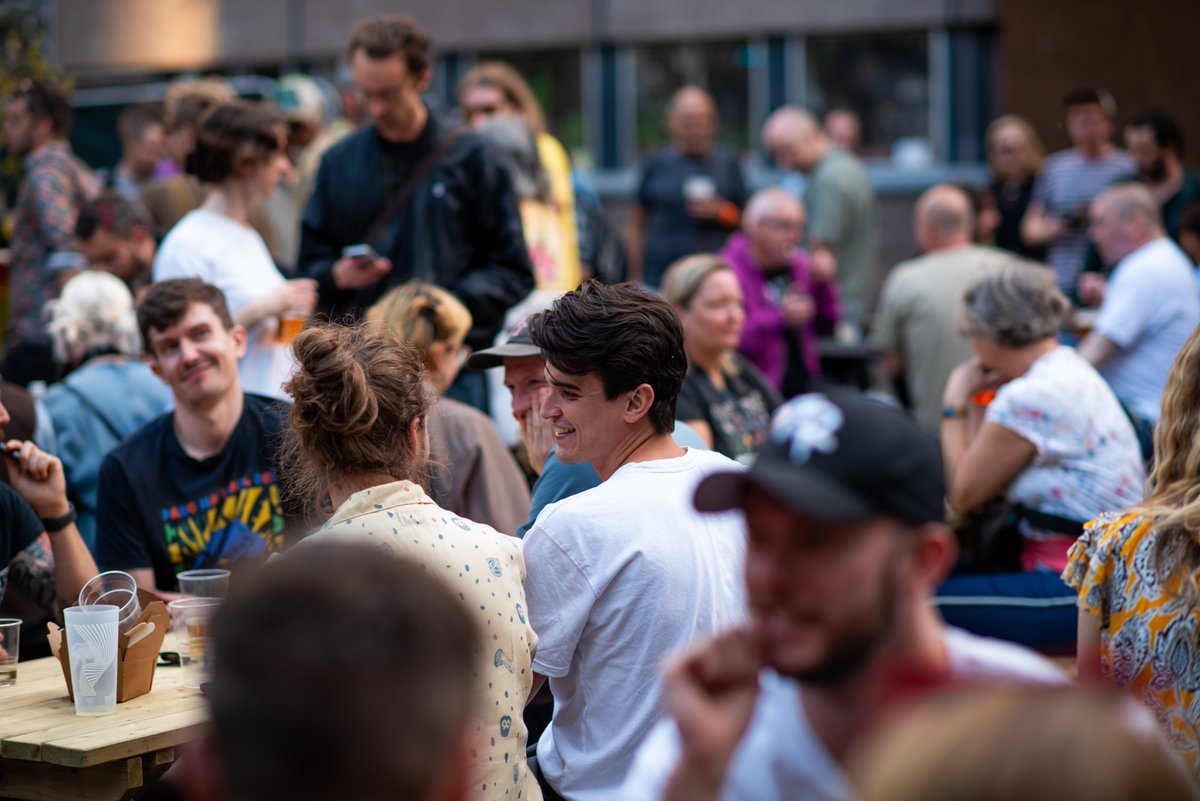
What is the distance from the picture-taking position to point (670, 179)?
9625 mm

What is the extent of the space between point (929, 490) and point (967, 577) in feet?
10.6

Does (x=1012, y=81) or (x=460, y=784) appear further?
(x=1012, y=81)

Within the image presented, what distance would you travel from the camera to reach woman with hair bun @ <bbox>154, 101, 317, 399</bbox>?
519 cm

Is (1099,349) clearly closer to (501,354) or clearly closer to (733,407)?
(733,407)

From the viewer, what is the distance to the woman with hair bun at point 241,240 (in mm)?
5188

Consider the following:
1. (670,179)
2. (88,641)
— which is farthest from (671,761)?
(670,179)

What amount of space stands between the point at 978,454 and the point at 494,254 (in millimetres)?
2092

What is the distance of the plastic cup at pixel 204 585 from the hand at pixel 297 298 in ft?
5.53

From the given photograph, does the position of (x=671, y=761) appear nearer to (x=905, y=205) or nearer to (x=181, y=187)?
(x=181, y=187)

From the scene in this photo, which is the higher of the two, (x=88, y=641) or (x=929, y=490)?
(x=929, y=490)

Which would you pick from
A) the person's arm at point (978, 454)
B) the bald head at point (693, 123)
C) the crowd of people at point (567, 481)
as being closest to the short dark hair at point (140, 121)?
the crowd of people at point (567, 481)

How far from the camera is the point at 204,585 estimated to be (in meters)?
3.56

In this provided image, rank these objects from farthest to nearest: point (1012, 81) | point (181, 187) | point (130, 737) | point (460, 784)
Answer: point (1012, 81) → point (181, 187) → point (130, 737) → point (460, 784)

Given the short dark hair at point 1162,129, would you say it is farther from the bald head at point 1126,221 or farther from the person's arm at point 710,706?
the person's arm at point 710,706
